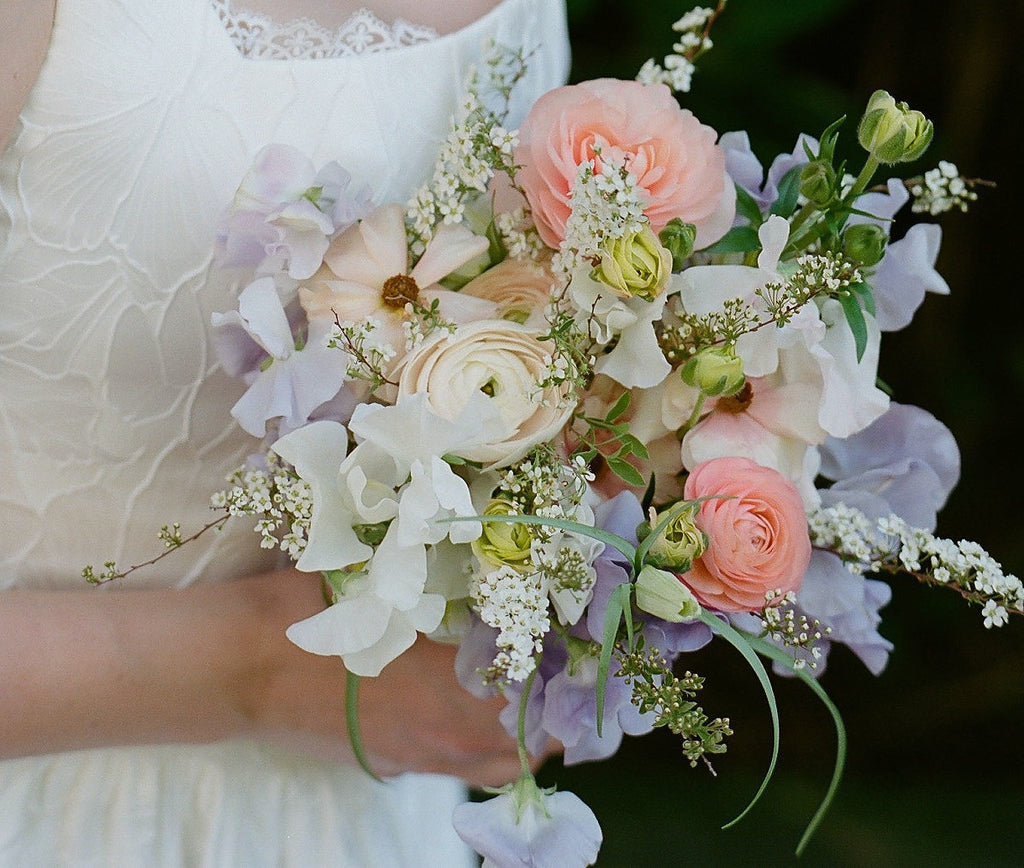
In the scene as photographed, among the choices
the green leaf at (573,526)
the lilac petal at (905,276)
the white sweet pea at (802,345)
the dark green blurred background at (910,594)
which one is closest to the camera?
the green leaf at (573,526)

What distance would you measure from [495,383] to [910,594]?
1.74 meters

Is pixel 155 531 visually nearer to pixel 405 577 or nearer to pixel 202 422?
pixel 202 422

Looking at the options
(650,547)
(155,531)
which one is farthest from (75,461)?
(650,547)

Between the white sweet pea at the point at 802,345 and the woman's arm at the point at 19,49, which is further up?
the woman's arm at the point at 19,49

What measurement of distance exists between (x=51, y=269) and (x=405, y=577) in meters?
0.37

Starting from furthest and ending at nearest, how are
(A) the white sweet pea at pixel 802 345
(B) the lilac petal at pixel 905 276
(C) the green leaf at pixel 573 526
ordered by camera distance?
(B) the lilac petal at pixel 905 276
(A) the white sweet pea at pixel 802 345
(C) the green leaf at pixel 573 526

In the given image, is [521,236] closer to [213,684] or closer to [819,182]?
[819,182]

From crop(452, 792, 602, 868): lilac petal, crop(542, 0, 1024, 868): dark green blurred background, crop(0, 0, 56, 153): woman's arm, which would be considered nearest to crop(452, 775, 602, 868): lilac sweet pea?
crop(452, 792, 602, 868): lilac petal

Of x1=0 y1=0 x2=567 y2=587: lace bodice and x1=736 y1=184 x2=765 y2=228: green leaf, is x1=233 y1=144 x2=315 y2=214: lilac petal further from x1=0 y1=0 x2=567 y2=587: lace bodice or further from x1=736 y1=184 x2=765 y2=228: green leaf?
x1=736 y1=184 x2=765 y2=228: green leaf

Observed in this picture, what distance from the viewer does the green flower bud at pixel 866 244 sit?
2.02ft

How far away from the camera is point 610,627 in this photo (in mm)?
503

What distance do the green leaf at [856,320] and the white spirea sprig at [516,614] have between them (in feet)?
0.78

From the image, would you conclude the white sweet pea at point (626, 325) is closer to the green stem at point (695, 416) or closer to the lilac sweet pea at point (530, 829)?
the green stem at point (695, 416)

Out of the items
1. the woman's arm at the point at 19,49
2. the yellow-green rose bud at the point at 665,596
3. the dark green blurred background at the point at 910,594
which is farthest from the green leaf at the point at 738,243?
the dark green blurred background at the point at 910,594
